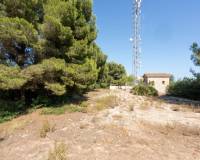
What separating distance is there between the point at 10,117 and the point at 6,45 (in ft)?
13.3

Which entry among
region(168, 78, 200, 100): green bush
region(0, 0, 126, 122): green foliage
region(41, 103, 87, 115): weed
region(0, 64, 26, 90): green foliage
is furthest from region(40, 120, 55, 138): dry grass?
region(168, 78, 200, 100): green bush

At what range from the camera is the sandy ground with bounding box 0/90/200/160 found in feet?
19.0

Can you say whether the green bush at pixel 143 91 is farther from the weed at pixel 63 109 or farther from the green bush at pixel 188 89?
the weed at pixel 63 109

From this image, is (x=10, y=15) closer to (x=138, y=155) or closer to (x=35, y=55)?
(x=35, y=55)

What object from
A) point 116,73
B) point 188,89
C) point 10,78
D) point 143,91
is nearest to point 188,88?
point 188,89

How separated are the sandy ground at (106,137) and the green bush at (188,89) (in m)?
12.4

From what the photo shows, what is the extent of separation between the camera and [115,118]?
30.9 feet

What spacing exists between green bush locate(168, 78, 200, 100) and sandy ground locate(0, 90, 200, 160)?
40.6ft

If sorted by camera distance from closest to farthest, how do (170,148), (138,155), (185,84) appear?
1. (138,155)
2. (170,148)
3. (185,84)

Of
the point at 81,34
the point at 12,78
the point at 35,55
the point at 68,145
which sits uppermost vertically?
the point at 81,34

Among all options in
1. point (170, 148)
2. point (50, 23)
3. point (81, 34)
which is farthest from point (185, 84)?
point (170, 148)

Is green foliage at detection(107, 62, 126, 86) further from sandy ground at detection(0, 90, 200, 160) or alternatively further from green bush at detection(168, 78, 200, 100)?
sandy ground at detection(0, 90, 200, 160)

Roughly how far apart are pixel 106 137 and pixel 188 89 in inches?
686

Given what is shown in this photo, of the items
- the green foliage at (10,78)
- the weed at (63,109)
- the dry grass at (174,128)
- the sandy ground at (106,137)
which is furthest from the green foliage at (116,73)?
the dry grass at (174,128)
